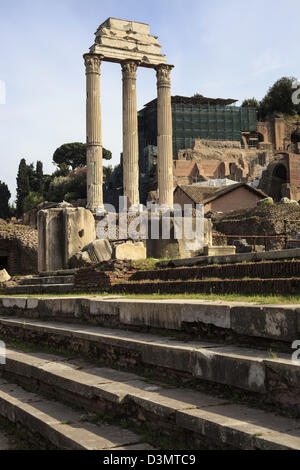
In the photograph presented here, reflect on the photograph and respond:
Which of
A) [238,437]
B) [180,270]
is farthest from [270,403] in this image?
[180,270]

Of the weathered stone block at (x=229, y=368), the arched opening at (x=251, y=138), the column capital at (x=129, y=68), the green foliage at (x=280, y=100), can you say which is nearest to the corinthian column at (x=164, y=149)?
the column capital at (x=129, y=68)

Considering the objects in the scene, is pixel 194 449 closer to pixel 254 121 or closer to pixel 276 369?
pixel 276 369

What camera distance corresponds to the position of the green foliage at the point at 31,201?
71.0 meters

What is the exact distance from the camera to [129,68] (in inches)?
1523

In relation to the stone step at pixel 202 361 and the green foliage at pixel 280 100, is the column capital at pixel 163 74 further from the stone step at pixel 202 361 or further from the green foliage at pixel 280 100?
the green foliage at pixel 280 100

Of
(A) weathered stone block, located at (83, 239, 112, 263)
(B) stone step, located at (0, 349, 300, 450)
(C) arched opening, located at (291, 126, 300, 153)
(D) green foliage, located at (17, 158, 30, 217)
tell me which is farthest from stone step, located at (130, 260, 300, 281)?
(C) arched opening, located at (291, 126, 300, 153)

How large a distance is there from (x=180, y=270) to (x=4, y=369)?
2922mm

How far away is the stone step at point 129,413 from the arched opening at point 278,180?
4717cm

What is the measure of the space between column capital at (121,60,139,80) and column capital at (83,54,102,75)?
5.53 feet

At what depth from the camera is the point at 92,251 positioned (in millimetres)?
12984

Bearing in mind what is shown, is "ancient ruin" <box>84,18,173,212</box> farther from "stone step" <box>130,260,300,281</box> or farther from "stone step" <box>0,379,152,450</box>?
"stone step" <box>0,379,152,450</box>

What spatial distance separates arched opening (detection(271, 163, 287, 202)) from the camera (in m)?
52.0

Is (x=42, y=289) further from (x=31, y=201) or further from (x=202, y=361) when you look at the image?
(x=31, y=201)

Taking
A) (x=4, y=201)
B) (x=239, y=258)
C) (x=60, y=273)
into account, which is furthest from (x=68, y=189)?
(x=239, y=258)
